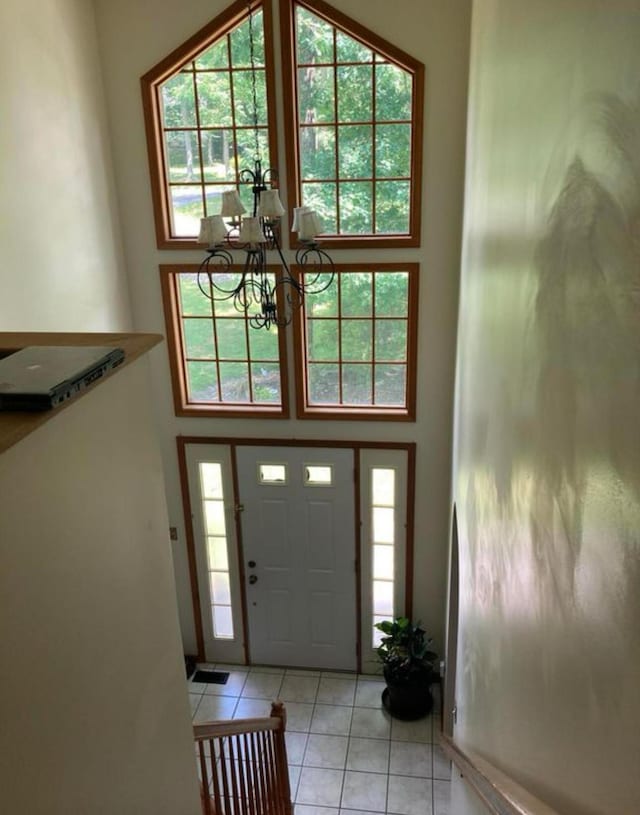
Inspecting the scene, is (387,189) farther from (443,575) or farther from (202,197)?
(443,575)

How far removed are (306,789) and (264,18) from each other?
5517 mm

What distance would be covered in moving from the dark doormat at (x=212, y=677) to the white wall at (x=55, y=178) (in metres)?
Answer: 3.20

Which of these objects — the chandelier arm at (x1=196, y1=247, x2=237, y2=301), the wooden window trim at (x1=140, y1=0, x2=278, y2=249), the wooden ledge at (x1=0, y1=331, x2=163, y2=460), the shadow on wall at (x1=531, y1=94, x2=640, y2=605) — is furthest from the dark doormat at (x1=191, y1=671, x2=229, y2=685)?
the shadow on wall at (x1=531, y1=94, x2=640, y2=605)

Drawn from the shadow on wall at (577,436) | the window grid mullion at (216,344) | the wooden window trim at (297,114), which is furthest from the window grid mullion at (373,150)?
the shadow on wall at (577,436)

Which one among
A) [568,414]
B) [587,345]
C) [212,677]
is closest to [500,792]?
[568,414]

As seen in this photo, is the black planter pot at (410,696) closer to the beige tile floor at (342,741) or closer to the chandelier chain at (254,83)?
the beige tile floor at (342,741)

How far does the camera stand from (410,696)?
5.62 meters

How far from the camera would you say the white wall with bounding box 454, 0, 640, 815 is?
2.45 ft

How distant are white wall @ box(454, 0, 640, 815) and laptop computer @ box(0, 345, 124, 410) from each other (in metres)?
1.02

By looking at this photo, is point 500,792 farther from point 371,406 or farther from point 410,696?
point 410,696

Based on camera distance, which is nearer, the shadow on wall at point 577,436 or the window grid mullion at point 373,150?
the shadow on wall at point 577,436

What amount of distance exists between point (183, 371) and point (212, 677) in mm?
2777

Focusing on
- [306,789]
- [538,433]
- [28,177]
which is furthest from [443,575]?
[538,433]

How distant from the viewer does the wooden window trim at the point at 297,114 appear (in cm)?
470
